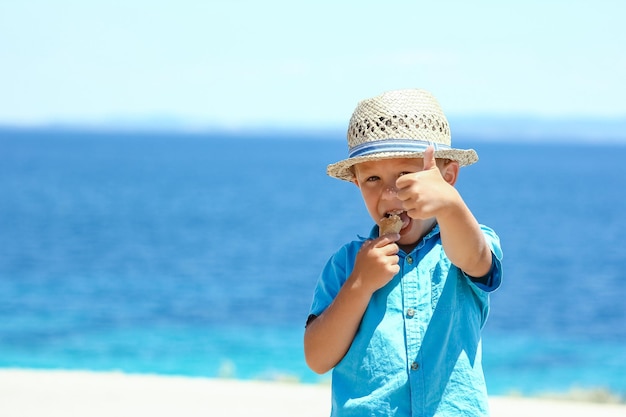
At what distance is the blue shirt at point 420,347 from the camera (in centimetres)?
228

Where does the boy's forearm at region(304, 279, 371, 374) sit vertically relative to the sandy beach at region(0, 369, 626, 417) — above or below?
below

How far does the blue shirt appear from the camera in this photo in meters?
2.28

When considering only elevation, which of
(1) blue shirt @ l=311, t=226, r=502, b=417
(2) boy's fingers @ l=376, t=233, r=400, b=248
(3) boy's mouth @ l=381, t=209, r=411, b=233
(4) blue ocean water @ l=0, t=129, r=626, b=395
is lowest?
(1) blue shirt @ l=311, t=226, r=502, b=417

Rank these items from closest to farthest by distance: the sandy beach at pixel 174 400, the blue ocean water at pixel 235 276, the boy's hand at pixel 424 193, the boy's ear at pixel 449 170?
the boy's hand at pixel 424 193 → the boy's ear at pixel 449 170 → the sandy beach at pixel 174 400 → the blue ocean water at pixel 235 276

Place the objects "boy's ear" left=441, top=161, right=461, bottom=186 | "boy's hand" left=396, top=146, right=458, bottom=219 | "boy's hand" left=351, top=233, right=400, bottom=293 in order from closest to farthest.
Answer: "boy's hand" left=396, top=146, right=458, bottom=219 < "boy's hand" left=351, top=233, right=400, bottom=293 < "boy's ear" left=441, top=161, right=461, bottom=186

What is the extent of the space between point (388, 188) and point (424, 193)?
0.85 ft

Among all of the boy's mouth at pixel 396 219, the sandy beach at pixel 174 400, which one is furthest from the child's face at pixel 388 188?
the sandy beach at pixel 174 400

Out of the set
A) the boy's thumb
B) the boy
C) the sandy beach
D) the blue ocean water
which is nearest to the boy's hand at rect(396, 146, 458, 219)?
the boy's thumb

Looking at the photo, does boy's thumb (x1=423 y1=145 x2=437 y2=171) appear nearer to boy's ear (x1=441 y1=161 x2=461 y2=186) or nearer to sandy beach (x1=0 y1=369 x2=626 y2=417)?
boy's ear (x1=441 y1=161 x2=461 y2=186)

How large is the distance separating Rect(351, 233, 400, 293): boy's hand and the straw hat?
0.21m

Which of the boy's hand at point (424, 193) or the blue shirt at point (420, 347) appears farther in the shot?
the blue shirt at point (420, 347)

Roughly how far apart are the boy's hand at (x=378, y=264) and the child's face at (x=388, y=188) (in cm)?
7

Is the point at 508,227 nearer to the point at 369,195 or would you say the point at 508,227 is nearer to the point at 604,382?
the point at 604,382

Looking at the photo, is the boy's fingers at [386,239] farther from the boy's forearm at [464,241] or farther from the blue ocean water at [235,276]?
the blue ocean water at [235,276]
